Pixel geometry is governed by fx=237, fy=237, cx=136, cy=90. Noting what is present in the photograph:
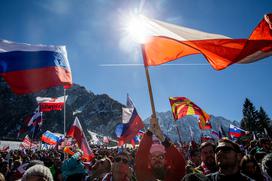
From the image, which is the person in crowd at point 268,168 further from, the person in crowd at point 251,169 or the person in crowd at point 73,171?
the person in crowd at point 73,171

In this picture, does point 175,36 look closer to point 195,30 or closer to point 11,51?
point 195,30

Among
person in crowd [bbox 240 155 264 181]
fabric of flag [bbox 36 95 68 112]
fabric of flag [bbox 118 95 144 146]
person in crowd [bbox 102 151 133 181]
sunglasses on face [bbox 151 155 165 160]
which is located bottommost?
Result: person in crowd [bbox 240 155 264 181]

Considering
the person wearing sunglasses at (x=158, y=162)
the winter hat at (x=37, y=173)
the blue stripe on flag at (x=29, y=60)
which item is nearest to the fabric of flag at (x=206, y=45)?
the person wearing sunglasses at (x=158, y=162)

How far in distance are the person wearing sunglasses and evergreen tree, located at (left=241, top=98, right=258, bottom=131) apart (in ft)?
264

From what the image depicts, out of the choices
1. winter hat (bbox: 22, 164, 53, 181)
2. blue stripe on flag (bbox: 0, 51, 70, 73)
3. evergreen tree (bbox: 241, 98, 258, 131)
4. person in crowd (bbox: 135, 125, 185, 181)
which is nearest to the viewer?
winter hat (bbox: 22, 164, 53, 181)

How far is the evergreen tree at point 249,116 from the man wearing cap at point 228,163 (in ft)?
265

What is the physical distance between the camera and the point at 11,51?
667cm

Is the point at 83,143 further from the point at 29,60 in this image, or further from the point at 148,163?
the point at 148,163

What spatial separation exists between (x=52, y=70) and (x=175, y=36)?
12.5ft

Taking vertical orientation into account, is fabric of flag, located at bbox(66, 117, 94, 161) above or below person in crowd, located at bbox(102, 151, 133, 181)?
above

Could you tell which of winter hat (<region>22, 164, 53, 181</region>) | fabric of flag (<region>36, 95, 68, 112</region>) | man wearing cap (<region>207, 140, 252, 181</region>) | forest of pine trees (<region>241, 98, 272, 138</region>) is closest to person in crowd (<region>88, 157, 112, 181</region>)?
winter hat (<region>22, 164, 53, 181</region>)

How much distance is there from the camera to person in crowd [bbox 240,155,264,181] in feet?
15.4

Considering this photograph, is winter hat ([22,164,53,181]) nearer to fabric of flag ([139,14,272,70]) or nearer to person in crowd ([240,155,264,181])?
fabric of flag ([139,14,272,70])

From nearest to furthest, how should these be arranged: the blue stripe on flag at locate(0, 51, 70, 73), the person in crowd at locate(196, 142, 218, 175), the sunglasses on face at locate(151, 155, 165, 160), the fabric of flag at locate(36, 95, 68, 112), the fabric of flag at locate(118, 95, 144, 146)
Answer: the sunglasses on face at locate(151, 155, 165, 160) → the person in crowd at locate(196, 142, 218, 175) → the blue stripe on flag at locate(0, 51, 70, 73) → the fabric of flag at locate(118, 95, 144, 146) → the fabric of flag at locate(36, 95, 68, 112)
